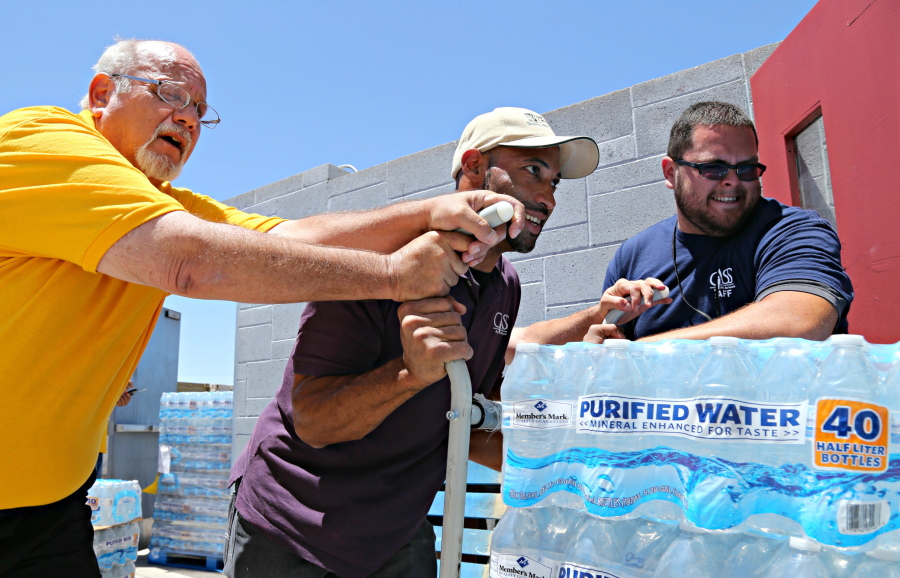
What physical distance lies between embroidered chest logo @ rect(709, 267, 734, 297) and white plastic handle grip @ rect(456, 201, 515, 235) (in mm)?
899

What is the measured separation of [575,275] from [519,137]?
1.98 meters

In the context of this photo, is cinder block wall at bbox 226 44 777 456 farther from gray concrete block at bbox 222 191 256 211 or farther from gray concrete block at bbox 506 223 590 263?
gray concrete block at bbox 222 191 256 211

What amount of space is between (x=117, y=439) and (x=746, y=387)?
8251 millimetres

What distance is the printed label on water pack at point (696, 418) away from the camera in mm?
1002

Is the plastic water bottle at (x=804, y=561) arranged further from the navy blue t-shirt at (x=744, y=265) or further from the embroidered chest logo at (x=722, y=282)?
the embroidered chest logo at (x=722, y=282)

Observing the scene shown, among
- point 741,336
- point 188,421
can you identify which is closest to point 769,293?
point 741,336

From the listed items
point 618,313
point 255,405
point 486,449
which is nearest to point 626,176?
point 618,313

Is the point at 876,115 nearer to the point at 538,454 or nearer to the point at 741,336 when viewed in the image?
the point at 741,336

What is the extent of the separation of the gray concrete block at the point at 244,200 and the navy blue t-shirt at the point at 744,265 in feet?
14.8

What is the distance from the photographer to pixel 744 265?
1866 mm

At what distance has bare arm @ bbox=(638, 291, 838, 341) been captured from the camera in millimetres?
1422

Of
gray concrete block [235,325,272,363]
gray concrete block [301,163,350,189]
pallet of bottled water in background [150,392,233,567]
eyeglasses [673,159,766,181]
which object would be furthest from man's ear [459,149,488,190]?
pallet of bottled water in background [150,392,233,567]

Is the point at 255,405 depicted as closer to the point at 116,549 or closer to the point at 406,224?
the point at 116,549

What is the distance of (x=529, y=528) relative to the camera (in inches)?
48.1
